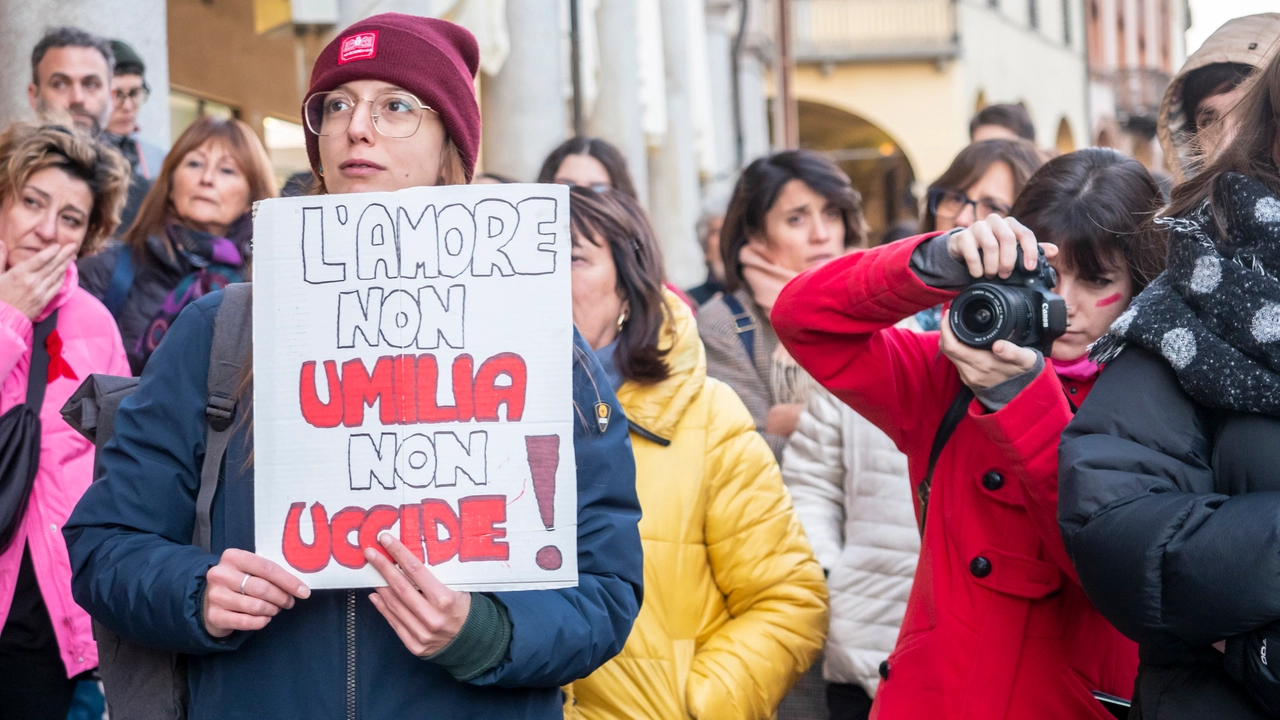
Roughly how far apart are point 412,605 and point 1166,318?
1.11 meters

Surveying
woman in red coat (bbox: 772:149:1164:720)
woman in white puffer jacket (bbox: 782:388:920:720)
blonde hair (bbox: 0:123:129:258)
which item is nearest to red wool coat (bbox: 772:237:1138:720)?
woman in red coat (bbox: 772:149:1164:720)

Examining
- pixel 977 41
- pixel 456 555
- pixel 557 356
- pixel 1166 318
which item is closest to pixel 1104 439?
pixel 1166 318

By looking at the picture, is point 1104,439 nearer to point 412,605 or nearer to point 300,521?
point 412,605

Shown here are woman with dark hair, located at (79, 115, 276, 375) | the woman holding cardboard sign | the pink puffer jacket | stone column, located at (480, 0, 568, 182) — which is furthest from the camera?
stone column, located at (480, 0, 568, 182)

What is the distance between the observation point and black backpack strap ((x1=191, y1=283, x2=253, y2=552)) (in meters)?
1.96

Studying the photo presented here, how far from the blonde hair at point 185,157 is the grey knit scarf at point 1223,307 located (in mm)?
3003

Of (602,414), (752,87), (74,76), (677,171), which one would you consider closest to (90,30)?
(74,76)

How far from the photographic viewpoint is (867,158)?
3231cm

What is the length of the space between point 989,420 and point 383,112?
107cm

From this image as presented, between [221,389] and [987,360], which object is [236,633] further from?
[987,360]

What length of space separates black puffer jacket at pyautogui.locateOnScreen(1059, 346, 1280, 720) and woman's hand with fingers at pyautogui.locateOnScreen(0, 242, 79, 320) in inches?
90.7

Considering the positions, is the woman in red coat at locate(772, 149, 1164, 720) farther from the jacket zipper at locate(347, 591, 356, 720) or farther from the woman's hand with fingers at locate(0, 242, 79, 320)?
the woman's hand with fingers at locate(0, 242, 79, 320)

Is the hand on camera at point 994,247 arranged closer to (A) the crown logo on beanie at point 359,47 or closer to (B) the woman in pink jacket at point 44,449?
(A) the crown logo on beanie at point 359,47

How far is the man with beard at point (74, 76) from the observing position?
4.38 meters
